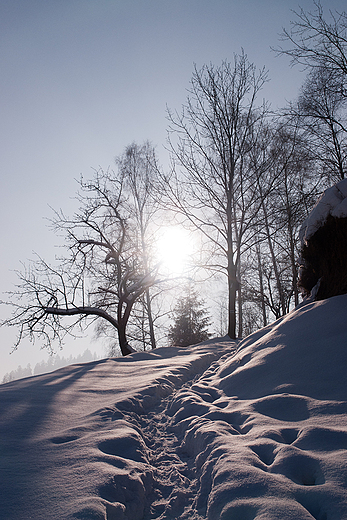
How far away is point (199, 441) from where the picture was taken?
86.7 inches

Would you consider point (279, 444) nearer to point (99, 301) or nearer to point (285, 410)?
point (285, 410)

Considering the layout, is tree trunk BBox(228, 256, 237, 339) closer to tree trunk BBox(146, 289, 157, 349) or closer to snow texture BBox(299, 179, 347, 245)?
tree trunk BBox(146, 289, 157, 349)

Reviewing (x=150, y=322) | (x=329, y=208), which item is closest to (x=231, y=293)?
(x=150, y=322)

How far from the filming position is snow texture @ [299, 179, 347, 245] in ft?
12.6

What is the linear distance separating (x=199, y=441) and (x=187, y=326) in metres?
14.2

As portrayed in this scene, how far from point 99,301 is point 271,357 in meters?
8.17

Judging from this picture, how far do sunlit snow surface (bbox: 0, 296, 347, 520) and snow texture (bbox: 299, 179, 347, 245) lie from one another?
4.27ft

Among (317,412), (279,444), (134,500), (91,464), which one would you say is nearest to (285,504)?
(279,444)

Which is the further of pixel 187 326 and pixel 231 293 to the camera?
pixel 187 326

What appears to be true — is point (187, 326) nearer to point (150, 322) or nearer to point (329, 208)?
point (150, 322)

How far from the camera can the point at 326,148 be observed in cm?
882

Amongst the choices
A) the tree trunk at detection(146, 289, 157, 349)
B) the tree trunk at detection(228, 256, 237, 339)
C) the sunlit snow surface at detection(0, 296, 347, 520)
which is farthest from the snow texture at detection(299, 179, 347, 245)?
the tree trunk at detection(146, 289, 157, 349)

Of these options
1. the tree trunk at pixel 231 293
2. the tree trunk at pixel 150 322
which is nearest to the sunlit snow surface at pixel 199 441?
the tree trunk at pixel 231 293

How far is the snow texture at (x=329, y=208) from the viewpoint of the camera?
386 cm
